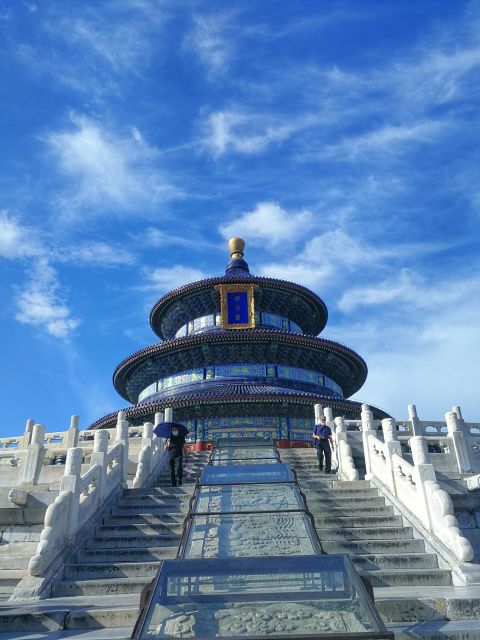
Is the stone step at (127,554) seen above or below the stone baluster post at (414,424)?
below

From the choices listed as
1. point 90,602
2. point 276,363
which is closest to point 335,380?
point 276,363

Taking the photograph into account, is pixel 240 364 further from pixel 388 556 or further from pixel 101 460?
pixel 388 556

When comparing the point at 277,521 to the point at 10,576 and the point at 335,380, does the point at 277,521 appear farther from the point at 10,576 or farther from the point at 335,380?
the point at 335,380

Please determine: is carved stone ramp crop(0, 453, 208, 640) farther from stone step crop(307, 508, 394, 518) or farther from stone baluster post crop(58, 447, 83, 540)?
stone step crop(307, 508, 394, 518)

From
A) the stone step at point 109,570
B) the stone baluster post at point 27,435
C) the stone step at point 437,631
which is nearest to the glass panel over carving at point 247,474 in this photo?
the stone step at point 109,570

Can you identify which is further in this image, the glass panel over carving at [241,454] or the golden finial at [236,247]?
the golden finial at [236,247]

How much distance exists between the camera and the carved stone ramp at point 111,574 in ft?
19.3

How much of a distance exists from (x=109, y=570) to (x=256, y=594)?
174 inches

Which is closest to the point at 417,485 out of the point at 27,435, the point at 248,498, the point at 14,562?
the point at 248,498

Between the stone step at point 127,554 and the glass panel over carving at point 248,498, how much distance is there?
1.04 m

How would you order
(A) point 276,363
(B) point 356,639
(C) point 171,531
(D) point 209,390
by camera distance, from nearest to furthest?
(B) point 356,639 → (C) point 171,531 → (D) point 209,390 → (A) point 276,363

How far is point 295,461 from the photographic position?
14750 millimetres

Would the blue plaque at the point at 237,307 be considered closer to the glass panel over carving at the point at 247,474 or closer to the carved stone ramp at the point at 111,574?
the carved stone ramp at the point at 111,574

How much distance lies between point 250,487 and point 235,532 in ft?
5.88
